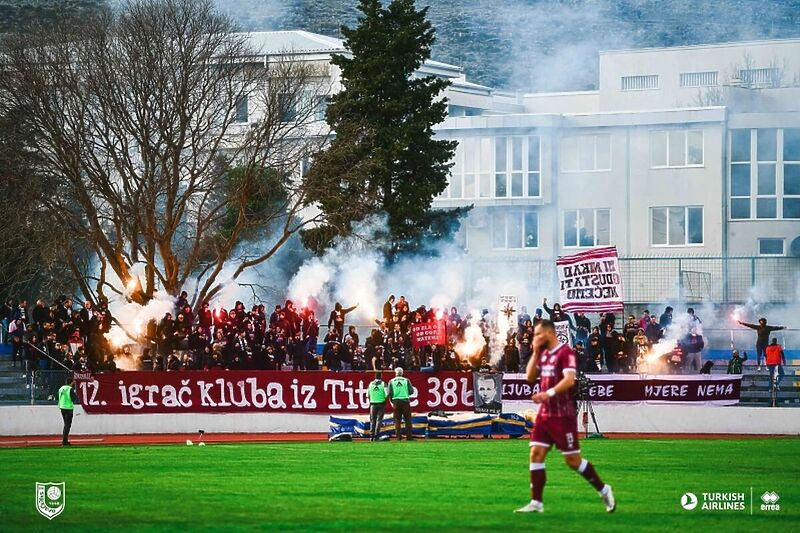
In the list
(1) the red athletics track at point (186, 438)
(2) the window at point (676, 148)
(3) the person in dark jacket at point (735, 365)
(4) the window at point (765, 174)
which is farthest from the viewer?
(2) the window at point (676, 148)

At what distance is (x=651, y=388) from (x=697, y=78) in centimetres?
5198

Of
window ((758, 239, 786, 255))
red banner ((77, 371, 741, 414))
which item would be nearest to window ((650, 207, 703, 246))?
window ((758, 239, 786, 255))

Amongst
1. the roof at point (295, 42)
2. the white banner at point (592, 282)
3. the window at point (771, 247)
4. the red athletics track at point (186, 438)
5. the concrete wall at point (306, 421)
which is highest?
the roof at point (295, 42)

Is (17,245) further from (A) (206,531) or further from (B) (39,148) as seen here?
(A) (206,531)

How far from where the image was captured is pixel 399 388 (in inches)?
1310

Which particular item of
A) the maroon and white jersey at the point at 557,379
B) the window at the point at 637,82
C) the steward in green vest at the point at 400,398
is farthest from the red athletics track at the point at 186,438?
the window at the point at 637,82

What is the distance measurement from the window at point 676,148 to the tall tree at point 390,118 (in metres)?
16.6

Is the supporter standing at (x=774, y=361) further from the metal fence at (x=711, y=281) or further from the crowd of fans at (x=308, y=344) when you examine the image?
the metal fence at (x=711, y=281)

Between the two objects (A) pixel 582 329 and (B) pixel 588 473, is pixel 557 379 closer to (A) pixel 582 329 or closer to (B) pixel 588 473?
(B) pixel 588 473

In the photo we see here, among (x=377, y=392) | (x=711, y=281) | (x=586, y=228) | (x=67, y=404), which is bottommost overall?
(x=67, y=404)

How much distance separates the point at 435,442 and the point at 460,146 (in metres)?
43.1

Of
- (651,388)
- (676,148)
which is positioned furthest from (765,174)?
(651,388)

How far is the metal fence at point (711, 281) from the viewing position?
175 feet

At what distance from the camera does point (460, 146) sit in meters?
74.2
